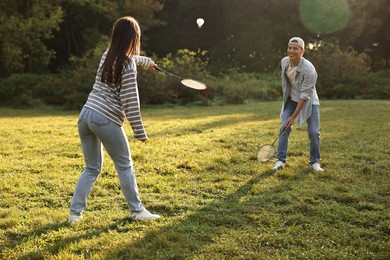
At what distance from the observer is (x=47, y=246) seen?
3.88 meters

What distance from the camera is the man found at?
638 centimetres

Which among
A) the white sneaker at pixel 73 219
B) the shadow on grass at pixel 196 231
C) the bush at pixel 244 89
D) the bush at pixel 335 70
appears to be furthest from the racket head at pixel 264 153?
the bush at pixel 335 70

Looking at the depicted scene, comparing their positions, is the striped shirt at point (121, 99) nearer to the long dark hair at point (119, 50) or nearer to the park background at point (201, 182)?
the long dark hair at point (119, 50)

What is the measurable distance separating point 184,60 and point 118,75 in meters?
17.6

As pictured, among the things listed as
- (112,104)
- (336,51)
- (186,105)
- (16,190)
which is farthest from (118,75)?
(336,51)

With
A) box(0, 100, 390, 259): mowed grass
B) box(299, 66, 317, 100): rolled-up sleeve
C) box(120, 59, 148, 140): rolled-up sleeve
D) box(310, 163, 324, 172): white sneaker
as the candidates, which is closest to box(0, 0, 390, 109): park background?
box(0, 100, 390, 259): mowed grass

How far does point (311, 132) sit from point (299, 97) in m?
0.61

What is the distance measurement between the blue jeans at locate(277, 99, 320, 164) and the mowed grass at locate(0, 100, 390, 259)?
0.28 metres

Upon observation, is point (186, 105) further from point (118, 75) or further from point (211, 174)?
point (118, 75)

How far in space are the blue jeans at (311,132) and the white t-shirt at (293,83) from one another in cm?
11

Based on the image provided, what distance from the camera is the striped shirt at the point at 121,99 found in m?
4.04

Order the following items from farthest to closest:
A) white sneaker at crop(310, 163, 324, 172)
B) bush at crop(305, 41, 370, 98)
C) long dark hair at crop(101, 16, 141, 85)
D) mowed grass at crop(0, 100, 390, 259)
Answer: bush at crop(305, 41, 370, 98) < white sneaker at crop(310, 163, 324, 172) < long dark hair at crop(101, 16, 141, 85) < mowed grass at crop(0, 100, 390, 259)

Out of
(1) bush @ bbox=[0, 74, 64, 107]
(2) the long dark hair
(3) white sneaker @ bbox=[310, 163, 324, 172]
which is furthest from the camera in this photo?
(1) bush @ bbox=[0, 74, 64, 107]

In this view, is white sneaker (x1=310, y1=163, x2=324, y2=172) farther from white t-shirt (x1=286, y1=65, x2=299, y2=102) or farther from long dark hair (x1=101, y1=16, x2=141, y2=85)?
long dark hair (x1=101, y1=16, x2=141, y2=85)
